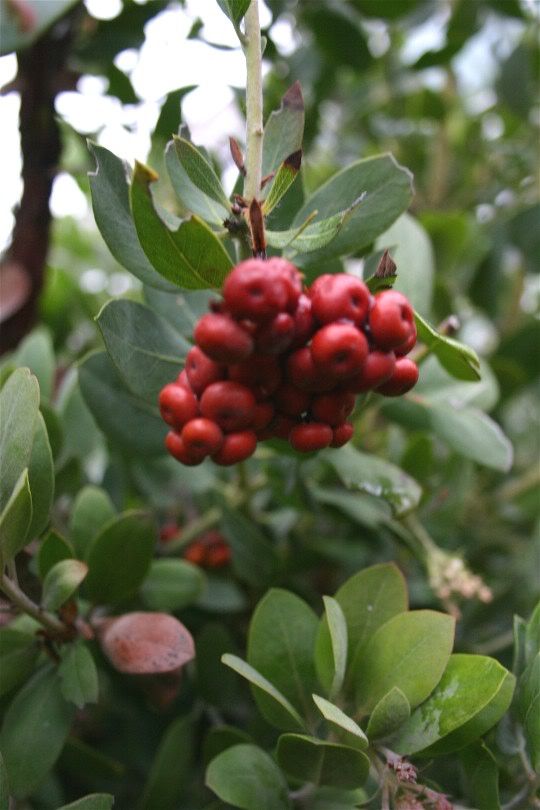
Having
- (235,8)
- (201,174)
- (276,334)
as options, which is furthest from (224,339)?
(235,8)

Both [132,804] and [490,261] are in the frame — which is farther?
[490,261]

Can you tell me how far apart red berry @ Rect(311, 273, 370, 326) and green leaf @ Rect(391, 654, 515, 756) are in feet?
0.83

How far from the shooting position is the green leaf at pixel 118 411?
718 millimetres

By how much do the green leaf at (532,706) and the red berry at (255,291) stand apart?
313 millimetres

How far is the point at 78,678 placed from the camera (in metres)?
0.60

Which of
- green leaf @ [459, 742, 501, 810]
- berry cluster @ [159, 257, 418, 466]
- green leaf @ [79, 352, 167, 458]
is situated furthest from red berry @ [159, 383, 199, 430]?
green leaf @ [459, 742, 501, 810]

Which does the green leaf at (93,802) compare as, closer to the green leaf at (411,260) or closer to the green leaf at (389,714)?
the green leaf at (389,714)

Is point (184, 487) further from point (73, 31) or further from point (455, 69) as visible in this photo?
point (455, 69)

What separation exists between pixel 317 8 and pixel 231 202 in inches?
29.3

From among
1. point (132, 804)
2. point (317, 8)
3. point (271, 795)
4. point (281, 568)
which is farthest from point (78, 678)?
point (317, 8)

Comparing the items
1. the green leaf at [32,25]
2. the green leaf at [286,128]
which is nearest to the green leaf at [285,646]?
the green leaf at [286,128]

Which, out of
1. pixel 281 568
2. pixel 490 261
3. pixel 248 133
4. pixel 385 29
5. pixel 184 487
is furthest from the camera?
pixel 385 29

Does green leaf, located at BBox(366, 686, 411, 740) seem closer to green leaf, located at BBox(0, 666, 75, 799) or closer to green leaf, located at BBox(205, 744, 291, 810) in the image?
green leaf, located at BBox(205, 744, 291, 810)

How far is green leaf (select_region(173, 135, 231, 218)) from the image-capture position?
0.50m
